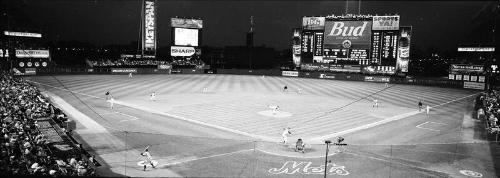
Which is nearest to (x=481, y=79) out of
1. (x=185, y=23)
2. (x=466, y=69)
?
(x=466, y=69)

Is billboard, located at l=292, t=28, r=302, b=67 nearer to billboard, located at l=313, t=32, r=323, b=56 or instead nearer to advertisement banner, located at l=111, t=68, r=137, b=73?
billboard, located at l=313, t=32, r=323, b=56

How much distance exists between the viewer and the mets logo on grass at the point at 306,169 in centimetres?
1630

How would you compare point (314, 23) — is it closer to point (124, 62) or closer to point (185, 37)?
A: point (185, 37)

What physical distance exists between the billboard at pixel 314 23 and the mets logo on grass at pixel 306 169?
5421 centimetres

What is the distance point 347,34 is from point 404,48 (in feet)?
32.4

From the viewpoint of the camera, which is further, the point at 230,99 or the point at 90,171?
the point at 230,99

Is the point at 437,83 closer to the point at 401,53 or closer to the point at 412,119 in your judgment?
the point at 401,53

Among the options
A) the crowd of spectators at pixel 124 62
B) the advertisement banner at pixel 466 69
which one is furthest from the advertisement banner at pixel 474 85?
the crowd of spectators at pixel 124 62

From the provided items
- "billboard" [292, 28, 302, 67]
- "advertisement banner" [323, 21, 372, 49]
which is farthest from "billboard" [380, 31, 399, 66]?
"billboard" [292, 28, 302, 67]

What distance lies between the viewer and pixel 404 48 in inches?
2463

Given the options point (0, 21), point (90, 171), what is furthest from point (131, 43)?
point (90, 171)

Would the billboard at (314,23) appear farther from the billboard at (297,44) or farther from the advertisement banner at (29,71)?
the advertisement banner at (29,71)

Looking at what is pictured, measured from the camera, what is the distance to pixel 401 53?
6300 centimetres

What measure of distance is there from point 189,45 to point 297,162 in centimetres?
6595
